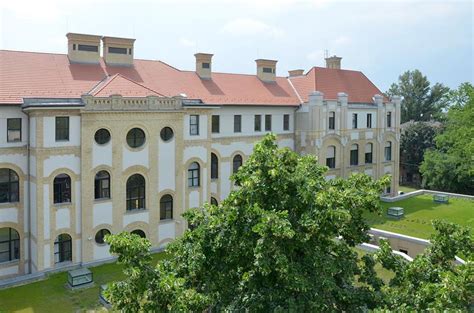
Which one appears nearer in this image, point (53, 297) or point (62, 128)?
point (53, 297)

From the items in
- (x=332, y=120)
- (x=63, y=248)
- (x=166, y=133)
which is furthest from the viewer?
(x=332, y=120)

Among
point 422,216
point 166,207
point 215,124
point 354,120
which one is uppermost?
point 354,120

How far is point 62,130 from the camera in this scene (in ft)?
89.2

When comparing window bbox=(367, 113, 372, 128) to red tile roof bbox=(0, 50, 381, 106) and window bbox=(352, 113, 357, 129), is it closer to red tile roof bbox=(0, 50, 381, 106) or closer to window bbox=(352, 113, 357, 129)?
red tile roof bbox=(0, 50, 381, 106)

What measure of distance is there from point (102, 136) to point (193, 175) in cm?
747

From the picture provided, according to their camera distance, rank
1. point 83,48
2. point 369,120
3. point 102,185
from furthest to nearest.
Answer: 1. point 369,120
2. point 83,48
3. point 102,185

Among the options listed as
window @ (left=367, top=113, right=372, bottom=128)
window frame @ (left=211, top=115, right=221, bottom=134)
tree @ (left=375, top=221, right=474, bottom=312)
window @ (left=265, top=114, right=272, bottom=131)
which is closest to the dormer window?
window frame @ (left=211, top=115, right=221, bottom=134)

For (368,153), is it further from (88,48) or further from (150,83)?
(88,48)

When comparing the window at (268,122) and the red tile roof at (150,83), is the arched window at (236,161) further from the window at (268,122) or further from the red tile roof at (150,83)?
the red tile roof at (150,83)

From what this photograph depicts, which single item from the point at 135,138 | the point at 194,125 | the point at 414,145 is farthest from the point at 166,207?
the point at 414,145

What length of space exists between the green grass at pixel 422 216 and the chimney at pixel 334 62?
52.7 feet

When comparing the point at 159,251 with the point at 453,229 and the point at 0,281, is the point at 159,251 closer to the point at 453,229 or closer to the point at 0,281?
the point at 0,281

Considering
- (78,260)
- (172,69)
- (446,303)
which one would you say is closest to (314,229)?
(446,303)

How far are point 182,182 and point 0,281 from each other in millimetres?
12463
